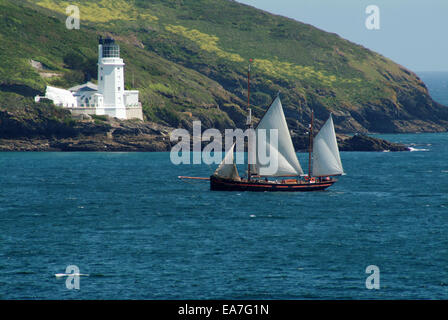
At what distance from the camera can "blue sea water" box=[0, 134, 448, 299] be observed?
53.1m

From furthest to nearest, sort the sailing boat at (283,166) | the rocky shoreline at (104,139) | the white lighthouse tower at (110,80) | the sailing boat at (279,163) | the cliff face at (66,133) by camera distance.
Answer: the white lighthouse tower at (110,80)
the rocky shoreline at (104,139)
the cliff face at (66,133)
the sailing boat at (283,166)
the sailing boat at (279,163)

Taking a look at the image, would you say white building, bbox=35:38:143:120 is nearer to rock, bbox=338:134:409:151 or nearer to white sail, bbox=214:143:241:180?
rock, bbox=338:134:409:151

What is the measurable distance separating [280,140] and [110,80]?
75805 mm

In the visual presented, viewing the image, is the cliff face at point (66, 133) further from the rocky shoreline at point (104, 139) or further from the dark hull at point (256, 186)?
the dark hull at point (256, 186)

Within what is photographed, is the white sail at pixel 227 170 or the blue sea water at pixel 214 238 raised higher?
the white sail at pixel 227 170

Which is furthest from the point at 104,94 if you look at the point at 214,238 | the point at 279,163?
the point at 214,238

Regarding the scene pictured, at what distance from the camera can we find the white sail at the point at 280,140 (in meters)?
96.7

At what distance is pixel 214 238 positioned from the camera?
69.2 m

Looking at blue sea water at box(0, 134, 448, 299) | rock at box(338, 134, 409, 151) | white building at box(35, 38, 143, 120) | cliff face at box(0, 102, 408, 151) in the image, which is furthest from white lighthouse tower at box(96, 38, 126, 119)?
rock at box(338, 134, 409, 151)

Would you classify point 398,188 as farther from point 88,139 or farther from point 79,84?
point 79,84

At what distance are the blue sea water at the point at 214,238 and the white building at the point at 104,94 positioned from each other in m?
45.1

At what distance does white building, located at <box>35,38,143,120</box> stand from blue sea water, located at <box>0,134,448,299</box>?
148ft

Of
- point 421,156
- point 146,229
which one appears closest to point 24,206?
point 146,229

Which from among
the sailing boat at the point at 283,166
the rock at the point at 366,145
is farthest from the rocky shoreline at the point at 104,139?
the sailing boat at the point at 283,166
